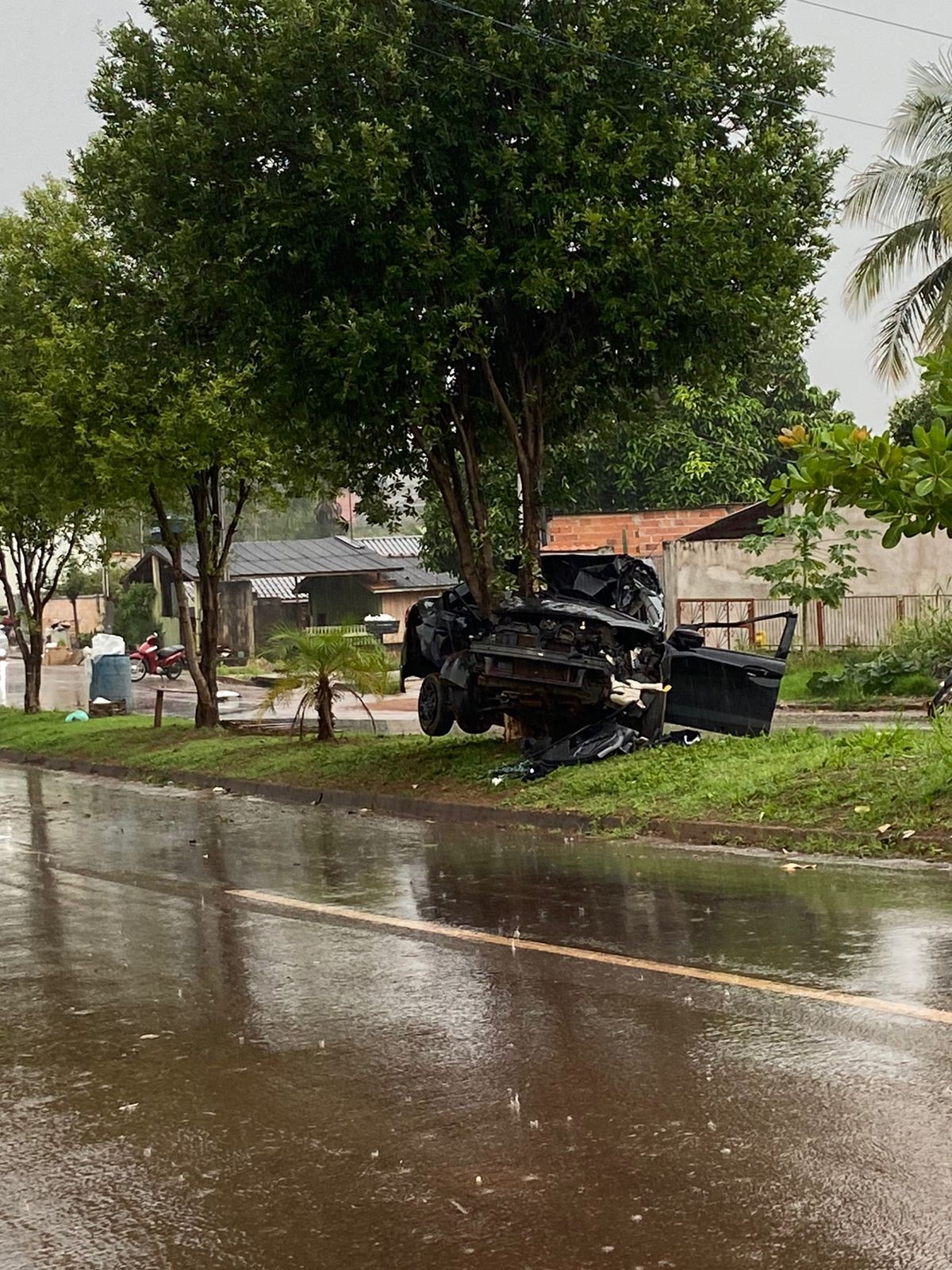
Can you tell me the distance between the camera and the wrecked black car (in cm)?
1486

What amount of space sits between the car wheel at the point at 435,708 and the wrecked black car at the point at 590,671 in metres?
0.02

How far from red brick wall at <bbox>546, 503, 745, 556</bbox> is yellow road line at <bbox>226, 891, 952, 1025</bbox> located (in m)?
32.0

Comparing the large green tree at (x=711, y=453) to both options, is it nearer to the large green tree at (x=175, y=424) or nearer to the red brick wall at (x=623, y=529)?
the red brick wall at (x=623, y=529)

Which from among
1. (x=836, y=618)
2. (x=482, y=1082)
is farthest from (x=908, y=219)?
(x=482, y=1082)

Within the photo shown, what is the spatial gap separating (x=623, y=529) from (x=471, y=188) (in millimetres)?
27328

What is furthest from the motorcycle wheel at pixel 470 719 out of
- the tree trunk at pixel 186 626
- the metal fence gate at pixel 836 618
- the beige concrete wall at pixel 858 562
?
the beige concrete wall at pixel 858 562

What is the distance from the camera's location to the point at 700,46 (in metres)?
15.0

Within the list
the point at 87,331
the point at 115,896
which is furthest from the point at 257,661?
the point at 115,896

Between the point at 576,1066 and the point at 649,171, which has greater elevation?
the point at 649,171

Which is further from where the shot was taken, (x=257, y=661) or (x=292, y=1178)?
(x=257, y=661)

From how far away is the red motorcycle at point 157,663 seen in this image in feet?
154

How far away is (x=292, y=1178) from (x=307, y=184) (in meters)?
11.2

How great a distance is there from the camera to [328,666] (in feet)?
63.2

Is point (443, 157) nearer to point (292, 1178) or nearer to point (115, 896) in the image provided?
point (115, 896)
